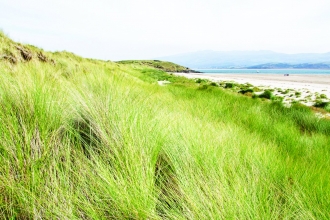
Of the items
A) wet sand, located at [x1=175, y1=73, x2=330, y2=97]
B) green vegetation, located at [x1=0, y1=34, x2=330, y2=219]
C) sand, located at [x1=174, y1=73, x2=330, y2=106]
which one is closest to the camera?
green vegetation, located at [x1=0, y1=34, x2=330, y2=219]

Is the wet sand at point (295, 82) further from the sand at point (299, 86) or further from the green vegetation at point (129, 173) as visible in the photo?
the green vegetation at point (129, 173)

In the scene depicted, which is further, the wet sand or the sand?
the wet sand

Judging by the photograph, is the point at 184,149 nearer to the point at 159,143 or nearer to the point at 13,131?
the point at 159,143

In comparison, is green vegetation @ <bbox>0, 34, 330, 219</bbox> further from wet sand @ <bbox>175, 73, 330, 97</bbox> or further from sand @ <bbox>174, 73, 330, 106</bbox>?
wet sand @ <bbox>175, 73, 330, 97</bbox>

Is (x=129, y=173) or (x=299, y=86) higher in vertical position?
(x=129, y=173)

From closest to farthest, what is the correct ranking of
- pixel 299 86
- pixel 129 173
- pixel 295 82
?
pixel 129 173, pixel 299 86, pixel 295 82

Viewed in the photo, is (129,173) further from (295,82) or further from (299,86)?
(295,82)

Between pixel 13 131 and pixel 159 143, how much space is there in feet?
2.51

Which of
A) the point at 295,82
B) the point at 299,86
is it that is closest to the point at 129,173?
the point at 299,86

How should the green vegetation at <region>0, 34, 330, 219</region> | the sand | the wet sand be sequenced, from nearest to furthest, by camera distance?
the green vegetation at <region>0, 34, 330, 219</region>, the sand, the wet sand

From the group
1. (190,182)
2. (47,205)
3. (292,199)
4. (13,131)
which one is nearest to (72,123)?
(13,131)

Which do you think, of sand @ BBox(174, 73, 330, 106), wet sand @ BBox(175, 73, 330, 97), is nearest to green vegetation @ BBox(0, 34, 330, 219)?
sand @ BBox(174, 73, 330, 106)

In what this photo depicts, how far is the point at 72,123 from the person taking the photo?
1.49 metres

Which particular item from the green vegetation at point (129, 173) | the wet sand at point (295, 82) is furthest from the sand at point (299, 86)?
the green vegetation at point (129, 173)
